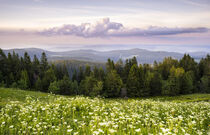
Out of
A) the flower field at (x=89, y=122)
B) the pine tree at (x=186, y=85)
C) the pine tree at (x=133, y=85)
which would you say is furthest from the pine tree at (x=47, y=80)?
the pine tree at (x=186, y=85)

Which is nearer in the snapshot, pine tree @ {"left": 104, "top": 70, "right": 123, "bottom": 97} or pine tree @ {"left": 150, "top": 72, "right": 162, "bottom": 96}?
pine tree @ {"left": 104, "top": 70, "right": 123, "bottom": 97}

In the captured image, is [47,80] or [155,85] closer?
[47,80]

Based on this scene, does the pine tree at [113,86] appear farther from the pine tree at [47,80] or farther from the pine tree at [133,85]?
the pine tree at [47,80]

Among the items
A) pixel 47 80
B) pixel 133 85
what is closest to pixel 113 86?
pixel 133 85

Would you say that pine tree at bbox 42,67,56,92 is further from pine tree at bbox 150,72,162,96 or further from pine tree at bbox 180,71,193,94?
pine tree at bbox 180,71,193,94

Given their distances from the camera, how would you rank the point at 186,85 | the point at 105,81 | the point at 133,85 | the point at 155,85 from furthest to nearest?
the point at 186,85 < the point at 155,85 < the point at 105,81 < the point at 133,85

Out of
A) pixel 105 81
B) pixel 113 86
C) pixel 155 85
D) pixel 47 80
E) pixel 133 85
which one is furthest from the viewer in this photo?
pixel 155 85

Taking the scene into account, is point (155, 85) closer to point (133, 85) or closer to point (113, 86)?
point (133, 85)

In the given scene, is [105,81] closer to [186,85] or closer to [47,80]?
[47,80]

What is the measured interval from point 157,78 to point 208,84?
24332 mm

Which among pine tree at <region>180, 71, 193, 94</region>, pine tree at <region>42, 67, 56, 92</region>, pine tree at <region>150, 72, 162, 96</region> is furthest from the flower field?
pine tree at <region>180, 71, 193, 94</region>

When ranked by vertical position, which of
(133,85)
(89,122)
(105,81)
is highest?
(89,122)

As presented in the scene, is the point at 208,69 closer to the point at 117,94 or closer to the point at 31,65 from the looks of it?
the point at 117,94

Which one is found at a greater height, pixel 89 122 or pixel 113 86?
pixel 89 122
